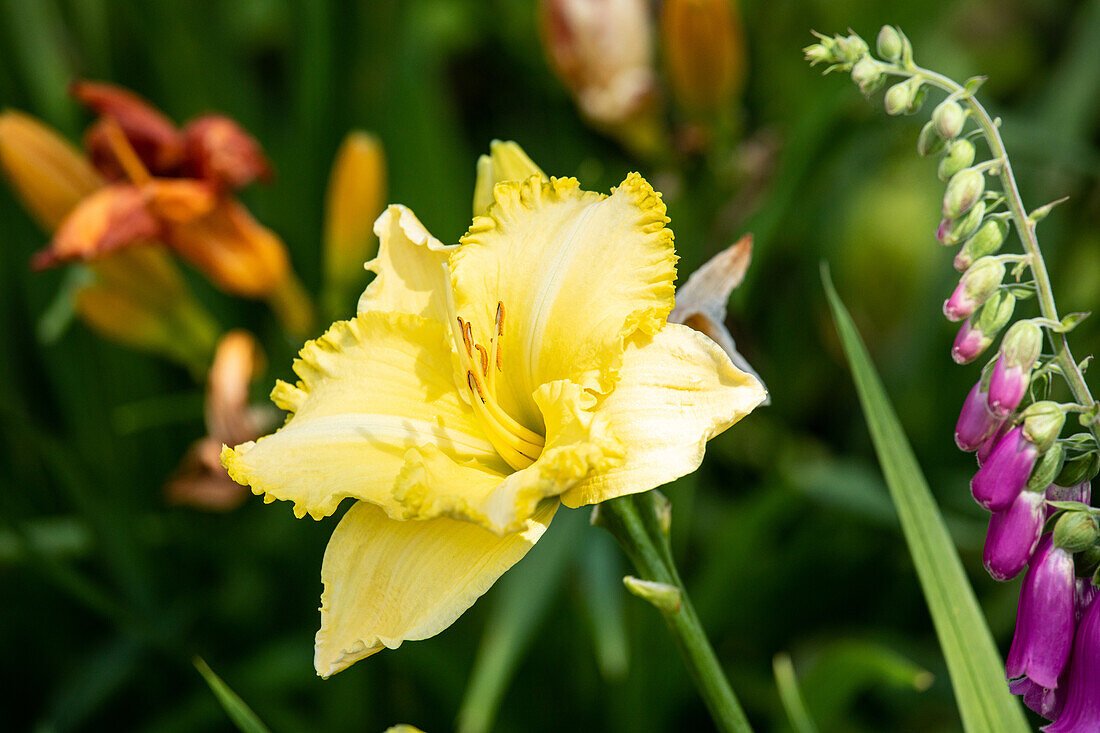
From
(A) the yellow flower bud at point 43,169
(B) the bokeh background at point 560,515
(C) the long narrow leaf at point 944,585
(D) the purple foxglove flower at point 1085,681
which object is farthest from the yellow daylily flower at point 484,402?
(A) the yellow flower bud at point 43,169

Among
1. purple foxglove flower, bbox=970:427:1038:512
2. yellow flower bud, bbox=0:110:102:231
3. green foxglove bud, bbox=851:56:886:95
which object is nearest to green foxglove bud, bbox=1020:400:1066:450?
A: purple foxglove flower, bbox=970:427:1038:512

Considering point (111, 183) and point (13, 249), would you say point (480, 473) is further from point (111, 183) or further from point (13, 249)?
point (13, 249)

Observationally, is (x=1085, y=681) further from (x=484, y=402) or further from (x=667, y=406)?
(x=484, y=402)

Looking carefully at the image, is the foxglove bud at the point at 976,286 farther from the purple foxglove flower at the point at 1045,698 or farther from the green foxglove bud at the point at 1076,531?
the purple foxglove flower at the point at 1045,698

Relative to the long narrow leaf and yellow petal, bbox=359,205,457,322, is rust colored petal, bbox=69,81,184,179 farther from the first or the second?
the long narrow leaf

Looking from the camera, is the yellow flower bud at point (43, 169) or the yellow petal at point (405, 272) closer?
the yellow petal at point (405, 272)

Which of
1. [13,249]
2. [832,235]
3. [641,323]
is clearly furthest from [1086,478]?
[13,249]
